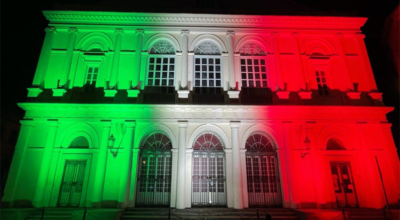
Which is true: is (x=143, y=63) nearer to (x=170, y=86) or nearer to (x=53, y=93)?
(x=170, y=86)

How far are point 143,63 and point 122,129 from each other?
356 cm

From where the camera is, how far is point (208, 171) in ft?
34.4

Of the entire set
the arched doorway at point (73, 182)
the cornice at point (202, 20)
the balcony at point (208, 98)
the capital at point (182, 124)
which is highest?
the cornice at point (202, 20)

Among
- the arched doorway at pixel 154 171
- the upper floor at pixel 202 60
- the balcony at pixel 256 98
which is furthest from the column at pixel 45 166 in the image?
the balcony at pixel 256 98

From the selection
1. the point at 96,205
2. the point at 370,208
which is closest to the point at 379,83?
the point at 370,208

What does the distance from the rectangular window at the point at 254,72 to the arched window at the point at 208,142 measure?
3.07 metres

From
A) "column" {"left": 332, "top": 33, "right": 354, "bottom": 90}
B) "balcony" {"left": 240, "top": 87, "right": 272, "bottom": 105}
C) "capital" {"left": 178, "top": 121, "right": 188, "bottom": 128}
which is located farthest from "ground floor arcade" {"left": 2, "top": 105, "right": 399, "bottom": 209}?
"column" {"left": 332, "top": 33, "right": 354, "bottom": 90}

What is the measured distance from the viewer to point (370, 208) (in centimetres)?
970

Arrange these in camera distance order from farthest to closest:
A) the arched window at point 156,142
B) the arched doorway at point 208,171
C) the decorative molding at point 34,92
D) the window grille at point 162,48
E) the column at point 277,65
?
the window grille at point 162,48 → the column at point 277,65 → the decorative molding at point 34,92 → the arched window at point 156,142 → the arched doorway at point 208,171

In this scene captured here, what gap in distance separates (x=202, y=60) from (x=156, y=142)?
4.88 meters

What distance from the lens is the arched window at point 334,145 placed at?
1082cm

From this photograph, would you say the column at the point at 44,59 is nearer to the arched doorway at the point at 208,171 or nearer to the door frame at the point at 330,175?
the arched doorway at the point at 208,171

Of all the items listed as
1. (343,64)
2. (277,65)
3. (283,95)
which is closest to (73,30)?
(277,65)

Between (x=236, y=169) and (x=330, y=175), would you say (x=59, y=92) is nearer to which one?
(x=236, y=169)
